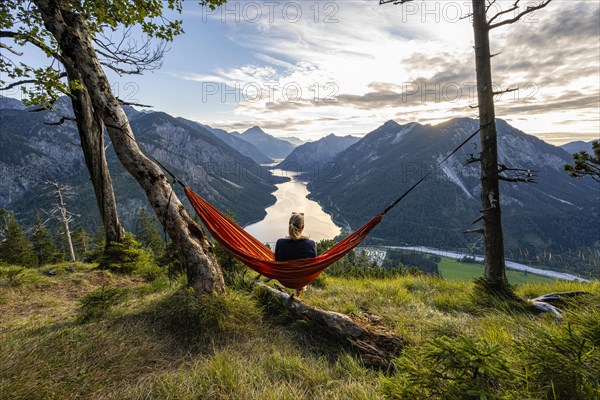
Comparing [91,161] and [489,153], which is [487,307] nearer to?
[489,153]

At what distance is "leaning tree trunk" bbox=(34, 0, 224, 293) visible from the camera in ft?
13.1

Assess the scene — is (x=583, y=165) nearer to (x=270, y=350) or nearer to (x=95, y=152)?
(x=270, y=350)

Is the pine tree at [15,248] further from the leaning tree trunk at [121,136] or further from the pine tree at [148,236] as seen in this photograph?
the leaning tree trunk at [121,136]

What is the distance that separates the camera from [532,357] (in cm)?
153

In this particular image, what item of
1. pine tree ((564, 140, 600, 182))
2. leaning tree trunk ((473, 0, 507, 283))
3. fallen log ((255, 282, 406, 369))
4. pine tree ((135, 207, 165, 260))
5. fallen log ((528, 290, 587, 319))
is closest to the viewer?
fallen log ((255, 282, 406, 369))

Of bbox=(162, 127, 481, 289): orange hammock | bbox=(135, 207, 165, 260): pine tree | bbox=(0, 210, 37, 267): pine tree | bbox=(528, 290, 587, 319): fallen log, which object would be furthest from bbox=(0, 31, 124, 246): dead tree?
bbox=(0, 210, 37, 267): pine tree

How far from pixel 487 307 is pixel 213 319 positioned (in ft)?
13.8

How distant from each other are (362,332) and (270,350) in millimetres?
1060

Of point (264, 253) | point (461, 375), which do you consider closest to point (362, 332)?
point (461, 375)

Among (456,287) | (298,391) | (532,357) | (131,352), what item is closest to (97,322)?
(131,352)

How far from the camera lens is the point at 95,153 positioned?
7398mm

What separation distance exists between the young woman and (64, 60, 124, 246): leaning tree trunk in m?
5.22

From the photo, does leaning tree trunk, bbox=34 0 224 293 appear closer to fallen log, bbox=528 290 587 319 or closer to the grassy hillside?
the grassy hillside

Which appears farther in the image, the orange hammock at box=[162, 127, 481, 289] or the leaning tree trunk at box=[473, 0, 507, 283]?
the leaning tree trunk at box=[473, 0, 507, 283]
